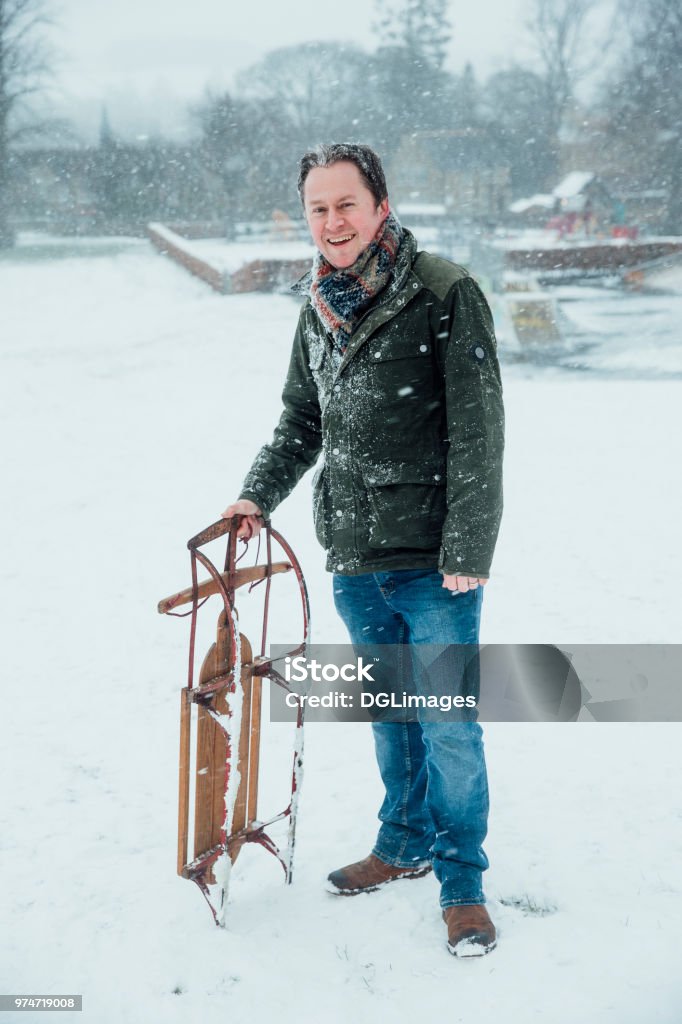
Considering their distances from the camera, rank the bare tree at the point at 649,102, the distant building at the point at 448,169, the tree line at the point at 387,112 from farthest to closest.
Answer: the distant building at the point at 448,169 → the bare tree at the point at 649,102 → the tree line at the point at 387,112

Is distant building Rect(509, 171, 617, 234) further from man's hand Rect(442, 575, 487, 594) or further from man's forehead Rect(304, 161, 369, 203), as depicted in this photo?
man's hand Rect(442, 575, 487, 594)

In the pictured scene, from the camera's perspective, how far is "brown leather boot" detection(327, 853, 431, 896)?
288 cm

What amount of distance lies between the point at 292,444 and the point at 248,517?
1.09ft

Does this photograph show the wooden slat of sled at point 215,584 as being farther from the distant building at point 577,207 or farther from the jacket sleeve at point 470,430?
the distant building at point 577,207

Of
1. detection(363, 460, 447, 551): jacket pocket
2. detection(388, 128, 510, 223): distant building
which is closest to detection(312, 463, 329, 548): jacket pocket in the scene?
detection(363, 460, 447, 551): jacket pocket

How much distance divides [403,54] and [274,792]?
56469 millimetres

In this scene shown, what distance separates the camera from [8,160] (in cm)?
3697

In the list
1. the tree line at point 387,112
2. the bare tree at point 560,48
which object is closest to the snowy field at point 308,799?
the tree line at point 387,112

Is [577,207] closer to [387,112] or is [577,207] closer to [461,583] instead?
[387,112]

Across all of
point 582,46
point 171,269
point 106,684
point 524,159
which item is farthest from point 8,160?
point 106,684

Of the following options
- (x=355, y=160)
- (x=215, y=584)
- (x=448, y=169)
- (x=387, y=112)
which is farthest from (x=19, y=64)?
(x=215, y=584)

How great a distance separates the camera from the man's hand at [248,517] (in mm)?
2672

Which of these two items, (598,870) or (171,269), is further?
(171,269)

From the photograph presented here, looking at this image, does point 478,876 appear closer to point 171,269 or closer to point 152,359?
point 152,359
